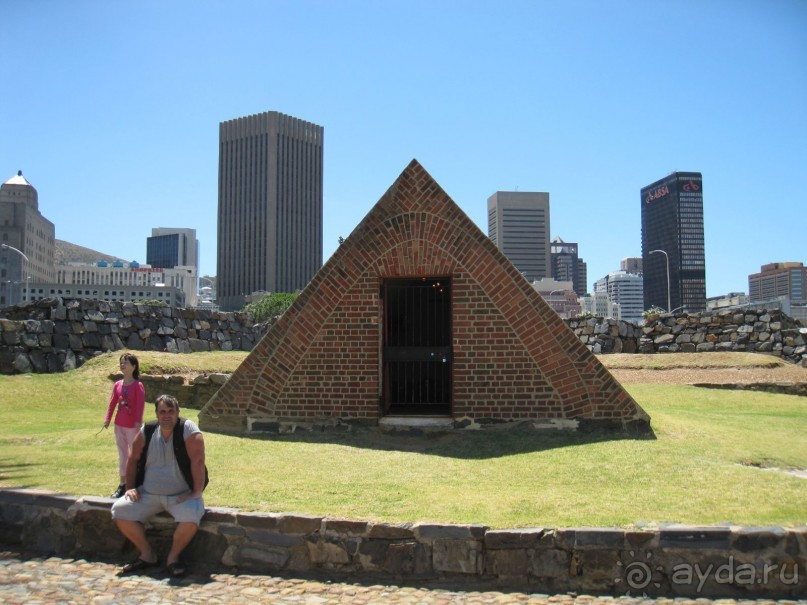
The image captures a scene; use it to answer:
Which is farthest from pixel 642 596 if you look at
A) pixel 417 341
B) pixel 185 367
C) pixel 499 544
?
pixel 185 367

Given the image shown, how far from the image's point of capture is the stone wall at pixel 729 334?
2286 cm

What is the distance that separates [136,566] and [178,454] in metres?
0.97

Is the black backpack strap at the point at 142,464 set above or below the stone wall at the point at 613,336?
below

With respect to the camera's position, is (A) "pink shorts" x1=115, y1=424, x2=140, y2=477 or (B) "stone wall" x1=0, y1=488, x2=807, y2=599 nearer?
(B) "stone wall" x1=0, y1=488, x2=807, y2=599

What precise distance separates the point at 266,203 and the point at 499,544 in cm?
15147

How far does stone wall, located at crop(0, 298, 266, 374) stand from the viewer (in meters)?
17.2

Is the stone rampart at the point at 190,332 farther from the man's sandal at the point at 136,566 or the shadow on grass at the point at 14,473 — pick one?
the man's sandal at the point at 136,566

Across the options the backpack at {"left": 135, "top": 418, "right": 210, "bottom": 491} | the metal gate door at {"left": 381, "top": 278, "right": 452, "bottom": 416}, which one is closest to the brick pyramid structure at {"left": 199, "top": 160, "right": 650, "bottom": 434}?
the metal gate door at {"left": 381, "top": 278, "right": 452, "bottom": 416}

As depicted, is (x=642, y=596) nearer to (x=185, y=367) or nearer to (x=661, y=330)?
(x=185, y=367)

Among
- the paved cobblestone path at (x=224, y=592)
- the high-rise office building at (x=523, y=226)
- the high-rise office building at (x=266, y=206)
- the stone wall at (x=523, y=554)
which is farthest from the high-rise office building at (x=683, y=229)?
the paved cobblestone path at (x=224, y=592)

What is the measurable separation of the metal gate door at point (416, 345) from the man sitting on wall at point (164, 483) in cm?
489

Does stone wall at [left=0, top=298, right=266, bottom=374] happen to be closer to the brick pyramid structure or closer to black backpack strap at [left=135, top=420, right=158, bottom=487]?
the brick pyramid structure

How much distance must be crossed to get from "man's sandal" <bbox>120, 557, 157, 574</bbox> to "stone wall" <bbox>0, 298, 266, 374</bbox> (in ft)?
42.8

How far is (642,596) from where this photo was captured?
525cm
